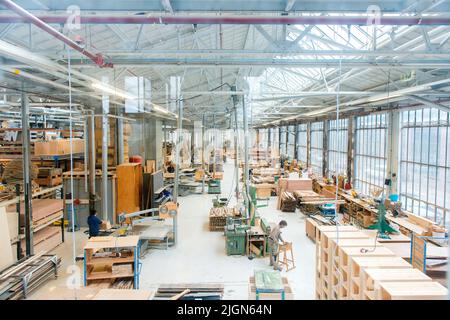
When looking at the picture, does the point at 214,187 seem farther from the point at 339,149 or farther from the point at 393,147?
the point at 393,147

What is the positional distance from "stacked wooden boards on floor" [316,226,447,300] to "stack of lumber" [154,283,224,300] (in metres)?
1.67

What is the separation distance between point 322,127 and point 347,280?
20.6 metres

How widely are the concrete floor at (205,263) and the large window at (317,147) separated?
40.4 ft

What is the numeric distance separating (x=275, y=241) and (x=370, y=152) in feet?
32.9

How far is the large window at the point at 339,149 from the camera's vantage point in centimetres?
1920

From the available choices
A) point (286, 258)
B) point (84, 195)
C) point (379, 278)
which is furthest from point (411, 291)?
point (84, 195)

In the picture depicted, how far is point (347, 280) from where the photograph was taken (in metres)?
4.14

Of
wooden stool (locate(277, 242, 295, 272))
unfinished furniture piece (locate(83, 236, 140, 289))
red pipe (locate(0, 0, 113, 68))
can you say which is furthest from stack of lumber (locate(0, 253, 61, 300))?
wooden stool (locate(277, 242, 295, 272))

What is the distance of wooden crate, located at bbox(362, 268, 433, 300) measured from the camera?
3493mm

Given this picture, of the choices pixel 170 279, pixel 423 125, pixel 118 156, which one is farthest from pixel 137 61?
pixel 423 125

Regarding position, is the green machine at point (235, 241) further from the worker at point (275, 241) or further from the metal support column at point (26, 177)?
the metal support column at point (26, 177)

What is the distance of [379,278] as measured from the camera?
139 inches
